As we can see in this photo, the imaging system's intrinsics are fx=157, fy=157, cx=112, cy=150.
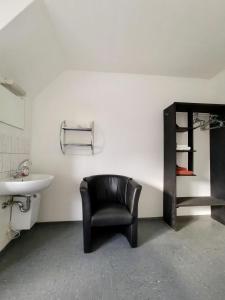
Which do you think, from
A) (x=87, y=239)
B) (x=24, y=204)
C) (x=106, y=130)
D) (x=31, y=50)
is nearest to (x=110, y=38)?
(x=31, y=50)

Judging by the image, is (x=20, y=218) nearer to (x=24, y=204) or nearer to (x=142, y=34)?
(x=24, y=204)

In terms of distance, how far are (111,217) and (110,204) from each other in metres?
0.26

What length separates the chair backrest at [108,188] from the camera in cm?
213

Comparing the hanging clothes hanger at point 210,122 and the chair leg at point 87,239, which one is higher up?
the hanging clothes hanger at point 210,122

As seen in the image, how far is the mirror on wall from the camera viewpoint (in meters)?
1.59

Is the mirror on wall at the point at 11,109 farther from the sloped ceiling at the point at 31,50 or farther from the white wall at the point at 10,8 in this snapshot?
the white wall at the point at 10,8

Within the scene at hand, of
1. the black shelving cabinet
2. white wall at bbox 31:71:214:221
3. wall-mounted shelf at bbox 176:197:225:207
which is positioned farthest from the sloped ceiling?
wall-mounted shelf at bbox 176:197:225:207

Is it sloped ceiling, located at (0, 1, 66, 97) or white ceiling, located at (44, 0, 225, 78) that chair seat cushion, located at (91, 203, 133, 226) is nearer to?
sloped ceiling, located at (0, 1, 66, 97)

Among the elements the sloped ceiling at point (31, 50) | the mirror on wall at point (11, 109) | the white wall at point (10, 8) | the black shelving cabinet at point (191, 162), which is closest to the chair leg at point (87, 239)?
the black shelving cabinet at point (191, 162)

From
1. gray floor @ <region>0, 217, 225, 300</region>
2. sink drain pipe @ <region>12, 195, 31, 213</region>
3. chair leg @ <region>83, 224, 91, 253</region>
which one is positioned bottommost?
gray floor @ <region>0, 217, 225, 300</region>

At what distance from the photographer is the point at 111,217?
1737 mm

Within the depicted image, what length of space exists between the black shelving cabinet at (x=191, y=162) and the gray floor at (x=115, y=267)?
37 cm

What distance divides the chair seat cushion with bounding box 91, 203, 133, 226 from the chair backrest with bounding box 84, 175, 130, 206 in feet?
1.02

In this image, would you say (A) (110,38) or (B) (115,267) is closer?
(B) (115,267)
